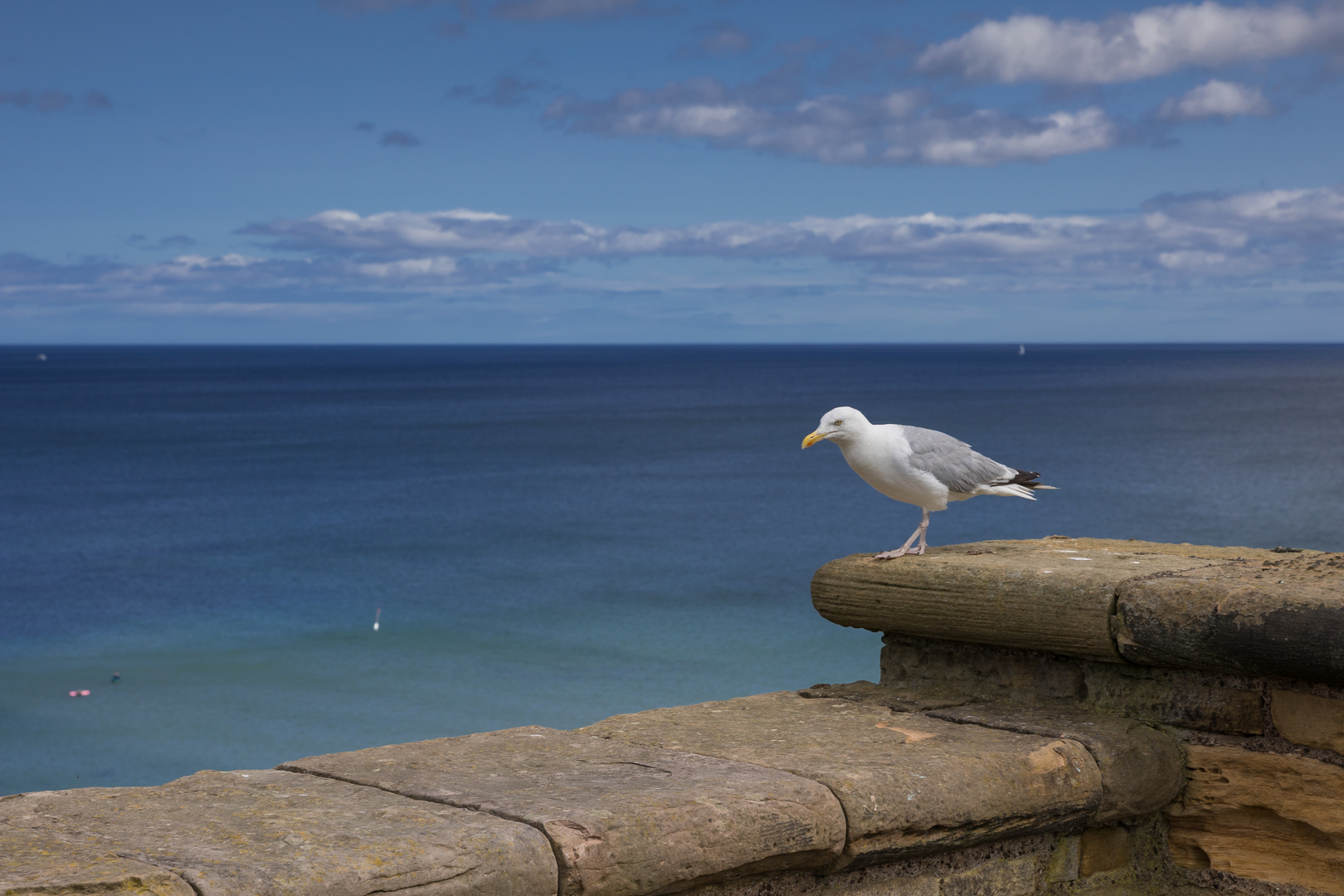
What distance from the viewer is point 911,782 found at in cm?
314

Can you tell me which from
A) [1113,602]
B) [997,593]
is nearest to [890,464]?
[997,593]

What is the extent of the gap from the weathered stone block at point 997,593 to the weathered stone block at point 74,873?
90.7 inches

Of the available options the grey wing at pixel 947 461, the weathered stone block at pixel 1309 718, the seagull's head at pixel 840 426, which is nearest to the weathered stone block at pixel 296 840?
the weathered stone block at pixel 1309 718

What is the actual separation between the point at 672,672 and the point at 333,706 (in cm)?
594

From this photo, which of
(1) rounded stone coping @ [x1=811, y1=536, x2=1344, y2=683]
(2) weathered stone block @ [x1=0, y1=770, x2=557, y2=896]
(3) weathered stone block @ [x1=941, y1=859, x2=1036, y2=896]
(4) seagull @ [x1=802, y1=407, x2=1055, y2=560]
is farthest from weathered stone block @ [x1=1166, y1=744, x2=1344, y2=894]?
(2) weathered stone block @ [x1=0, y1=770, x2=557, y2=896]

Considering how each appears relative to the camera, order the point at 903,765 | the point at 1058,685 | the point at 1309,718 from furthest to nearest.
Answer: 1. the point at 1058,685
2. the point at 1309,718
3. the point at 903,765

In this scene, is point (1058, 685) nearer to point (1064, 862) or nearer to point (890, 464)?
point (1064, 862)

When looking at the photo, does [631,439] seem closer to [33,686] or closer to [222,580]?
[222,580]

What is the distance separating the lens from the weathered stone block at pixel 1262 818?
3473 mm

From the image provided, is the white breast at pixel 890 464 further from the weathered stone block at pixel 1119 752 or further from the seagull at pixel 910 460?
the weathered stone block at pixel 1119 752

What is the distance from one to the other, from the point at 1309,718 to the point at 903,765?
3.75ft

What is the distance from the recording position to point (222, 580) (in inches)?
1308

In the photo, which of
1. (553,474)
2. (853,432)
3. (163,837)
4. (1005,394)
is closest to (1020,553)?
(853,432)

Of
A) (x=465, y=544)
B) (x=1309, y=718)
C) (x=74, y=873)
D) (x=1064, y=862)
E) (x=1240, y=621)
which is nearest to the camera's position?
(x=74, y=873)
